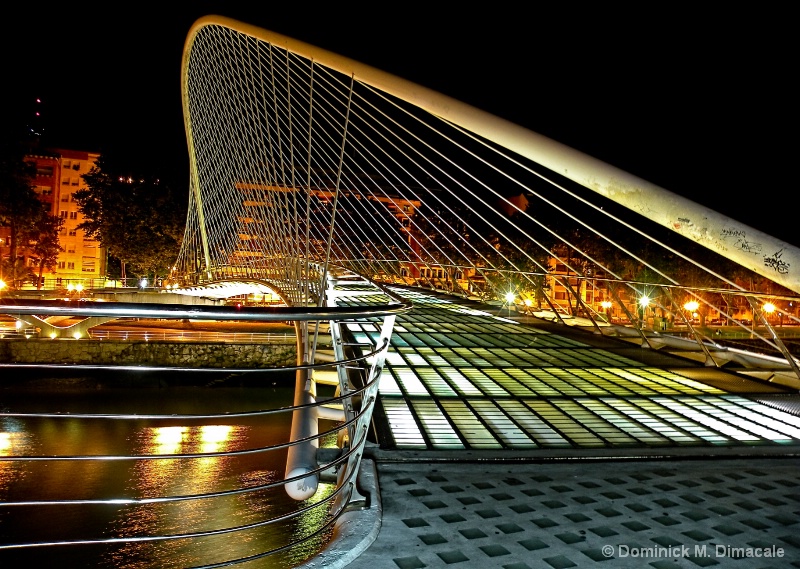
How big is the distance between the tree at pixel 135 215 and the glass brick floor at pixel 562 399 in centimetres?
3538

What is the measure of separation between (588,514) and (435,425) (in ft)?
6.26

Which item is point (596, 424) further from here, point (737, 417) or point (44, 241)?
point (44, 241)

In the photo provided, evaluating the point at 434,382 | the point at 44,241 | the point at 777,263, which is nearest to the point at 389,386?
the point at 434,382

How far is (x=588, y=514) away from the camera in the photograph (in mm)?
3215

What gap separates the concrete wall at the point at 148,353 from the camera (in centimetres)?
2327

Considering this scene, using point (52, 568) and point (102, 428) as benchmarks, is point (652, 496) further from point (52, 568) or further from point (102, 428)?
point (102, 428)

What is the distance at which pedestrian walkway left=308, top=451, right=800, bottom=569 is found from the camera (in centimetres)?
269

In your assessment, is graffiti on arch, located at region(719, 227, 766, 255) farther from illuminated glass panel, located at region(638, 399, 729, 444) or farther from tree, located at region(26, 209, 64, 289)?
tree, located at region(26, 209, 64, 289)

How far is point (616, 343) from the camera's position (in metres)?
9.91

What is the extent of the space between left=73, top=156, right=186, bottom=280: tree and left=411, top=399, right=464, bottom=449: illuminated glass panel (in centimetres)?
3913

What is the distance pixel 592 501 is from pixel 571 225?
29498mm

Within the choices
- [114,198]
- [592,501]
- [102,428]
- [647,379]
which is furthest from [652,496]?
[114,198]

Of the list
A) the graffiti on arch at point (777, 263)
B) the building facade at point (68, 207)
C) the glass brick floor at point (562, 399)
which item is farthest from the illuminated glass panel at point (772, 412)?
the building facade at point (68, 207)

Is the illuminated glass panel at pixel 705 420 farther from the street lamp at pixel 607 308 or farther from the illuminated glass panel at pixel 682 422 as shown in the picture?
the street lamp at pixel 607 308
